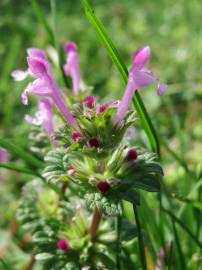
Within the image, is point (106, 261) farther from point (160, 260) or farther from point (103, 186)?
point (103, 186)

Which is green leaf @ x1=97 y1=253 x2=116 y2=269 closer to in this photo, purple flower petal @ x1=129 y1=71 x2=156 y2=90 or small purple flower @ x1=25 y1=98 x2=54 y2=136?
small purple flower @ x1=25 y1=98 x2=54 y2=136

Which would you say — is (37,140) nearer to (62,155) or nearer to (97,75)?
(62,155)

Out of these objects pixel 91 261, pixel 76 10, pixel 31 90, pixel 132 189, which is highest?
pixel 76 10

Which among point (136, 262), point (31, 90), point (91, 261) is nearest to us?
point (31, 90)

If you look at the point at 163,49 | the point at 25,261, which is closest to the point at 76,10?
the point at 163,49

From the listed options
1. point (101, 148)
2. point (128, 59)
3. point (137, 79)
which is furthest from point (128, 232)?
point (128, 59)

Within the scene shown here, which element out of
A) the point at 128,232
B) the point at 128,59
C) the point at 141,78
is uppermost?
the point at 128,59
